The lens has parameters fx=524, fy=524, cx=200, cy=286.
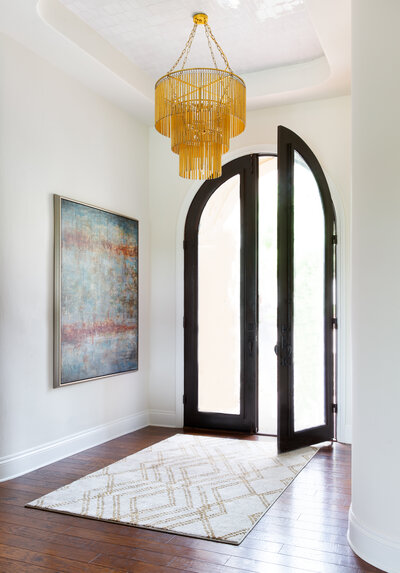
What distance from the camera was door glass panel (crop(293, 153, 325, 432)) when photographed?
15.4 ft

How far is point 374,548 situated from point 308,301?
248 cm

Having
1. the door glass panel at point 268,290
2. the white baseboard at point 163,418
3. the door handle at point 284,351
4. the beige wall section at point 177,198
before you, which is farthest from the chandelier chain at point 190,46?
the white baseboard at point 163,418

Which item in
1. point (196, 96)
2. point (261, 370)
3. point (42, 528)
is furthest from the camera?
point (261, 370)

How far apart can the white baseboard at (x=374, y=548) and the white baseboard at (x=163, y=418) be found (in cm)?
306

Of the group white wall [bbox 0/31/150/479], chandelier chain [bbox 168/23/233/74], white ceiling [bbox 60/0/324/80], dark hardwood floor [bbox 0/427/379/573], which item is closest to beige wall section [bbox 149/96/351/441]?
white ceiling [bbox 60/0/324/80]

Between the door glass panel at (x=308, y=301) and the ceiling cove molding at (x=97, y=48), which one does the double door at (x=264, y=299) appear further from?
the ceiling cove molding at (x=97, y=48)

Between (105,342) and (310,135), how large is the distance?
2.87m

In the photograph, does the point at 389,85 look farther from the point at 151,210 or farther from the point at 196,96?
the point at 151,210

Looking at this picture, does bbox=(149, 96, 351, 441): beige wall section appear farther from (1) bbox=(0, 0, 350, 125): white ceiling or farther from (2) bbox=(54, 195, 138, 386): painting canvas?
(2) bbox=(54, 195, 138, 386): painting canvas

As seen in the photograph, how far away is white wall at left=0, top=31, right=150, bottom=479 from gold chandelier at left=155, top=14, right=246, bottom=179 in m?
1.04

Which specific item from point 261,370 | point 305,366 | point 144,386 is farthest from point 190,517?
point 261,370

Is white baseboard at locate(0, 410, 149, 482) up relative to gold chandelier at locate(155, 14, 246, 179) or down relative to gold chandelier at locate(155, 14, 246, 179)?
down

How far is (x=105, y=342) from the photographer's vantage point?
4.97 meters

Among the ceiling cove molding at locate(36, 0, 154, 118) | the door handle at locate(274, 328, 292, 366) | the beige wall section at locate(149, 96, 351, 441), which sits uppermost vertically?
the ceiling cove molding at locate(36, 0, 154, 118)
